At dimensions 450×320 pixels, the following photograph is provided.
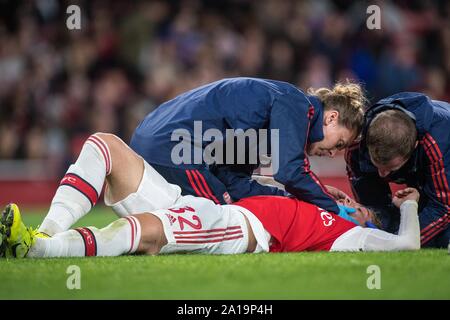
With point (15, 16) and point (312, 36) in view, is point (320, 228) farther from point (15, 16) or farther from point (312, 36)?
point (15, 16)

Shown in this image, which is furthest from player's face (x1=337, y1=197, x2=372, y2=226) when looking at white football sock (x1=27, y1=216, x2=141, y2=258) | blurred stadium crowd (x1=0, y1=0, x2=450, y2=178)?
blurred stadium crowd (x1=0, y1=0, x2=450, y2=178)

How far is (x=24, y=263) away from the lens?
399 centimetres

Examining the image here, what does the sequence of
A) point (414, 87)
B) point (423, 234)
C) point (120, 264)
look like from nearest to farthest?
point (120, 264), point (423, 234), point (414, 87)

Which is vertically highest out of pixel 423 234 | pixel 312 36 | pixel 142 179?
pixel 312 36

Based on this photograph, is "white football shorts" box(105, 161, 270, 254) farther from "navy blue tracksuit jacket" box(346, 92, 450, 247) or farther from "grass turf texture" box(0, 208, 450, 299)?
"navy blue tracksuit jacket" box(346, 92, 450, 247)

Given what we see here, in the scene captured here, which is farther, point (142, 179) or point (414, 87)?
point (414, 87)

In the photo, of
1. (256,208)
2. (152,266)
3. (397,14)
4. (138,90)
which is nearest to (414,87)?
(397,14)

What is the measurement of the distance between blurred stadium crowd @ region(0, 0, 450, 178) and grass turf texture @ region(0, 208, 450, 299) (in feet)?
19.0

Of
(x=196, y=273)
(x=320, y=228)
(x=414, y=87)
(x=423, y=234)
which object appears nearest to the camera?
(x=196, y=273)

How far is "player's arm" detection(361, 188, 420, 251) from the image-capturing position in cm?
450

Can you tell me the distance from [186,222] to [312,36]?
21.1ft

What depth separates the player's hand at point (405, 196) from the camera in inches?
192

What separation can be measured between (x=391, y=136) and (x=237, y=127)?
866 mm

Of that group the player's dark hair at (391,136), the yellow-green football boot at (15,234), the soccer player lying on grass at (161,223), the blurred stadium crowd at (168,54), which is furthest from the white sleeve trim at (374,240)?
the blurred stadium crowd at (168,54)
